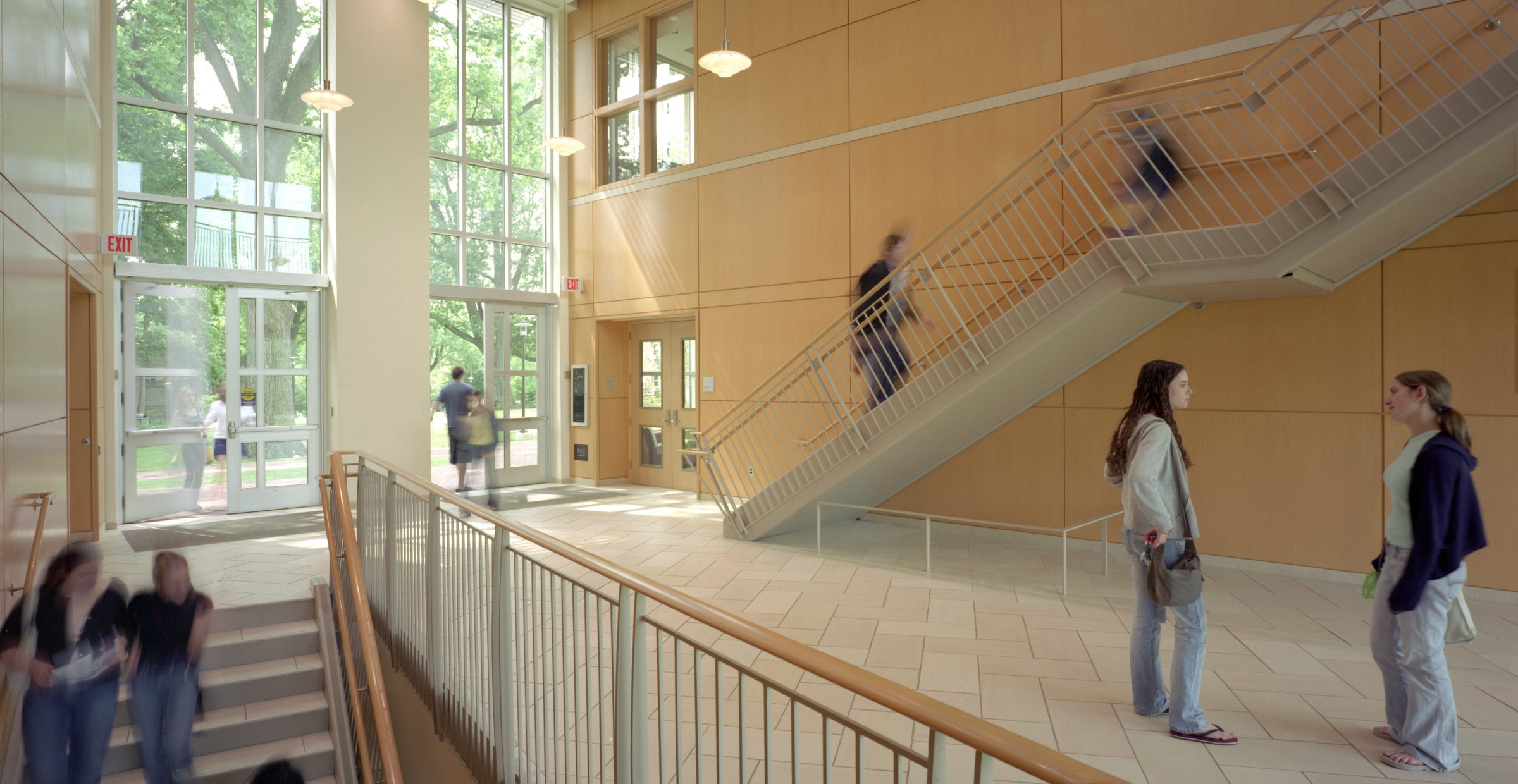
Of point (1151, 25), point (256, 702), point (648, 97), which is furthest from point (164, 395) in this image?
point (1151, 25)

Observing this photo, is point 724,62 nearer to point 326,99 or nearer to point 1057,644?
point 326,99

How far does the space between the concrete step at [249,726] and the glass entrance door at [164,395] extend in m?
4.79

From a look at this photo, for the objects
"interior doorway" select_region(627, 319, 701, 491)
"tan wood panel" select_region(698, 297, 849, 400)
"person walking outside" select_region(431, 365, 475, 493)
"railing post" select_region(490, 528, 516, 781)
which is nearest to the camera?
"railing post" select_region(490, 528, 516, 781)

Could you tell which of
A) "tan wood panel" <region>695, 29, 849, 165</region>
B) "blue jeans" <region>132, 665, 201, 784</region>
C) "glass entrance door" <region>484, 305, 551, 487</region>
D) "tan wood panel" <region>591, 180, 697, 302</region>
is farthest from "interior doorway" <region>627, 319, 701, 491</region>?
"blue jeans" <region>132, 665, 201, 784</region>

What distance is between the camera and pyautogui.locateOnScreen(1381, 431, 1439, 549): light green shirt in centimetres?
319

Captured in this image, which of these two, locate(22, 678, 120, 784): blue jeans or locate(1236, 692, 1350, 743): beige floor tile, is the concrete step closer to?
locate(22, 678, 120, 784): blue jeans

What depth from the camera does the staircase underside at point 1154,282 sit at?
180 inches

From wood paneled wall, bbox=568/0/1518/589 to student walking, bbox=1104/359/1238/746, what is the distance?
3.44 metres

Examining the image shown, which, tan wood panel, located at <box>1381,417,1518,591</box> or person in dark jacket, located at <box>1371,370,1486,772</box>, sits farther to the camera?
tan wood panel, located at <box>1381,417,1518,591</box>

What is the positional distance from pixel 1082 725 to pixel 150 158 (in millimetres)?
10282

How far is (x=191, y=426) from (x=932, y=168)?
8.36 metres

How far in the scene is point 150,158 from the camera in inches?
340

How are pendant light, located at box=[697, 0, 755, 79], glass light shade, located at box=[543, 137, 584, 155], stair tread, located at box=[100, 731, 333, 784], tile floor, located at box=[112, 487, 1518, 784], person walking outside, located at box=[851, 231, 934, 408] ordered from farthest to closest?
glass light shade, located at box=[543, 137, 584, 155] < pendant light, located at box=[697, 0, 755, 79] < person walking outside, located at box=[851, 231, 934, 408] < stair tread, located at box=[100, 731, 333, 784] < tile floor, located at box=[112, 487, 1518, 784]

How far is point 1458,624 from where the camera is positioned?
10.4 feet
